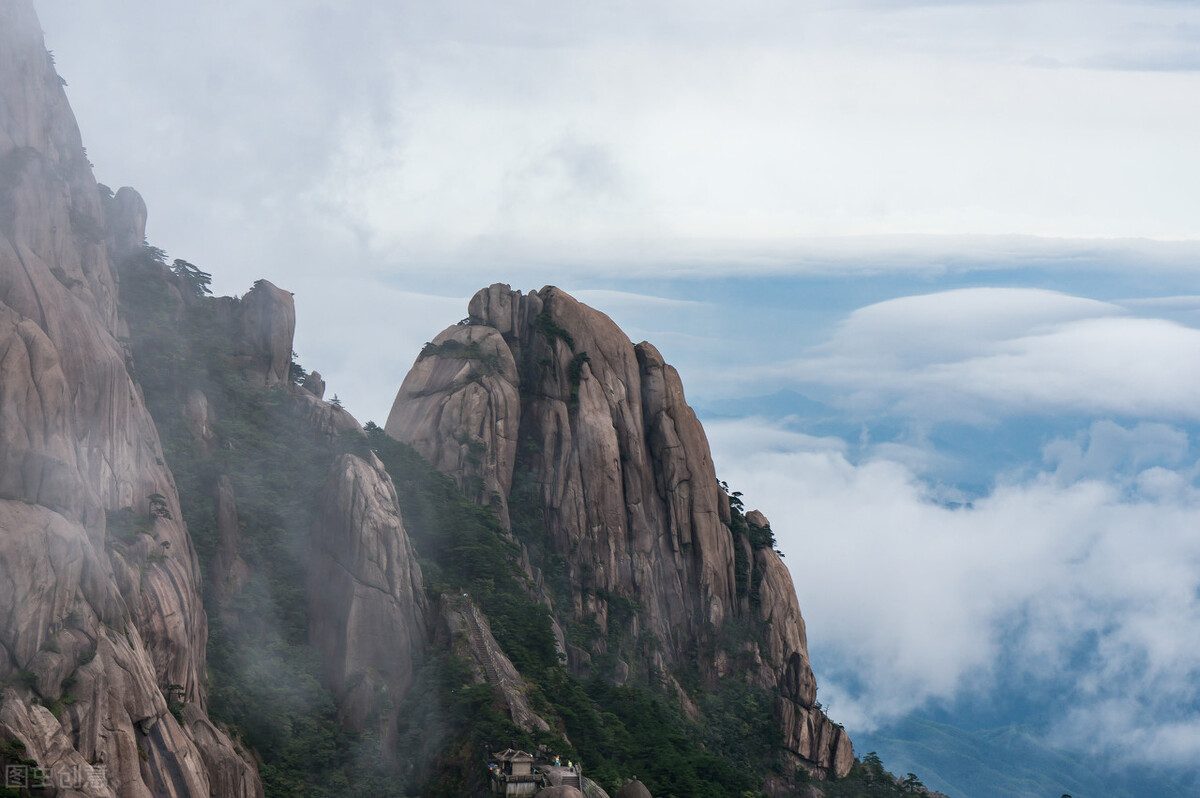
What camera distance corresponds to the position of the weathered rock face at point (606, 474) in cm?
10312

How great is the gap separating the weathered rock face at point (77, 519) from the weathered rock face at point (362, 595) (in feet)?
29.4

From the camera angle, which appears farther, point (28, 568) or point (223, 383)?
point (223, 383)

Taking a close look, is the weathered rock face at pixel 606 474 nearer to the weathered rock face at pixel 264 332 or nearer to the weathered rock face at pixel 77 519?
the weathered rock face at pixel 264 332

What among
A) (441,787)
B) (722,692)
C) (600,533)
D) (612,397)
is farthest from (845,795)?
(441,787)

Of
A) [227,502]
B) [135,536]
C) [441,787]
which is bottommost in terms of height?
[441,787]

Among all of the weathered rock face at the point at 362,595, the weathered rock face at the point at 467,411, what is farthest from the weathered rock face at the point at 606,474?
the weathered rock face at the point at 362,595

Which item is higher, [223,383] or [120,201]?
[120,201]

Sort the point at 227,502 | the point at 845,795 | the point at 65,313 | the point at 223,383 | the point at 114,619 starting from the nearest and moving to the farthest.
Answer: the point at 114,619, the point at 65,313, the point at 227,502, the point at 223,383, the point at 845,795

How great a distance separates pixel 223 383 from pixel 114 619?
112 feet

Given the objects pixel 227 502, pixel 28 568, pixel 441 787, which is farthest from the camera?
pixel 227 502

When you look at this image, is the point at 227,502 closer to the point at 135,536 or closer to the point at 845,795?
the point at 135,536

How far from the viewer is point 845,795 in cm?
10400

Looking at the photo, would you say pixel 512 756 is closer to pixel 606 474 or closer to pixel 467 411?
pixel 467 411

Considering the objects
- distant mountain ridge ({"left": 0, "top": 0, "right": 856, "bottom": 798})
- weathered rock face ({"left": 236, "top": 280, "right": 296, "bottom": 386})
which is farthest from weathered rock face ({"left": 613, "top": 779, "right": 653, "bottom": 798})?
weathered rock face ({"left": 236, "top": 280, "right": 296, "bottom": 386})
